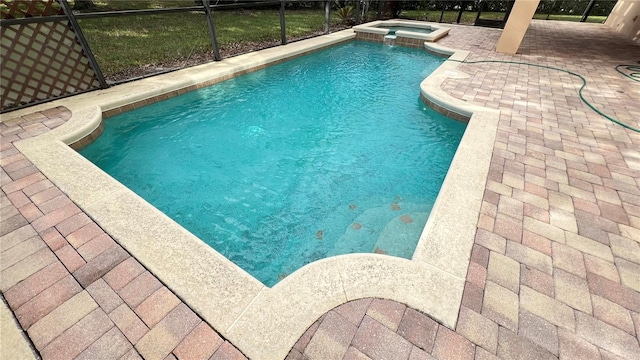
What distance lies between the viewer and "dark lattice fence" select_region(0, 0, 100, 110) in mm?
4289

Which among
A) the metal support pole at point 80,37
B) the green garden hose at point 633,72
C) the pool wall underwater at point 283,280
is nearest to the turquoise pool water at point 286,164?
the pool wall underwater at point 283,280

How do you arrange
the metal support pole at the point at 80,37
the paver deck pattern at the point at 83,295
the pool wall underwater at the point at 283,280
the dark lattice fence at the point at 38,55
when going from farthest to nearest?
1. the metal support pole at the point at 80,37
2. the dark lattice fence at the point at 38,55
3. the pool wall underwater at the point at 283,280
4. the paver deck pattern at the point at 83,295

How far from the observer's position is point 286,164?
431 cm

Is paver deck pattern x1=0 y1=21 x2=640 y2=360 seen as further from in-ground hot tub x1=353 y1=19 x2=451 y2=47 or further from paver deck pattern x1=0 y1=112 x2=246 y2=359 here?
in-ground hot tub x1=353 y1=19 x2=451 y2=47

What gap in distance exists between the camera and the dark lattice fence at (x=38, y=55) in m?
4.29

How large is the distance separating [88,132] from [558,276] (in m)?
6.25

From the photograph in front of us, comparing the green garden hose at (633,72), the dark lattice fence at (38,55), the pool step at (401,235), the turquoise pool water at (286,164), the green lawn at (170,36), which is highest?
the dark lattice fence at (38,55)

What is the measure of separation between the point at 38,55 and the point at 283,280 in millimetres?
5993

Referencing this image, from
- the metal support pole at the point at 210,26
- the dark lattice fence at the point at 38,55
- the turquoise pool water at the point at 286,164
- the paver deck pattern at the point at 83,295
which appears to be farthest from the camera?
the metal support pole at the point at 210,26

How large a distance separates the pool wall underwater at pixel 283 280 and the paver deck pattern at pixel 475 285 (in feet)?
0.26

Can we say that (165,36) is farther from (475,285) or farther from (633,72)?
(633,72)

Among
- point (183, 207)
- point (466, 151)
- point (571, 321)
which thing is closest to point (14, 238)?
point (183, 207)

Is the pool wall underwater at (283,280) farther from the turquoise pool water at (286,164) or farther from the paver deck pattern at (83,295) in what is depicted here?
the turquoise pool water at (286,164)

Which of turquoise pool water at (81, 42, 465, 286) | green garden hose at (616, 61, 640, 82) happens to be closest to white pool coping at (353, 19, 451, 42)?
turquoise pool water at (81, 42, 465, 286)
